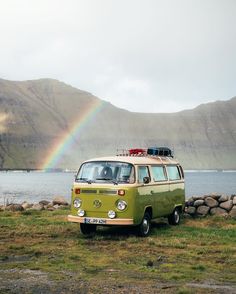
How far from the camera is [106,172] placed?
16125 millimetres

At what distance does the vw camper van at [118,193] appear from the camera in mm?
15391

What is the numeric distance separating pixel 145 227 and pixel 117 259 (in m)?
4.38

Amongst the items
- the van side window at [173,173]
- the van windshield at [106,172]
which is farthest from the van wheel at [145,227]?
the van side window at [173,173]

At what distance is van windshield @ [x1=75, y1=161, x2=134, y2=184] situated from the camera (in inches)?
625

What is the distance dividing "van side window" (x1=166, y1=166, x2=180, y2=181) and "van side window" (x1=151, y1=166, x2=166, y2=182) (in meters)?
0.68

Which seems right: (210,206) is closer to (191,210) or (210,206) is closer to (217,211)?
(217,211)

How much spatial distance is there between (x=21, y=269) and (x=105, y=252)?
2982 millimetres

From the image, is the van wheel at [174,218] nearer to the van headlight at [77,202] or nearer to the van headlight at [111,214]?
the van headlight at [111,214]

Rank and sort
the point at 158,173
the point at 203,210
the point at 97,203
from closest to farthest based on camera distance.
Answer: the point at 97,203 → the point at 158,173 → the point at 203,210

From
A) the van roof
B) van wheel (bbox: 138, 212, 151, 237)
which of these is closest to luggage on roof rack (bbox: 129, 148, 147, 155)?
the van roof

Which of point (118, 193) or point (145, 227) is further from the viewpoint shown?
point (145, 227)

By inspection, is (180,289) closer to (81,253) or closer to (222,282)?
(222,282)

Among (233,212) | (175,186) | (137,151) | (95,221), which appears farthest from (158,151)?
(95,221)

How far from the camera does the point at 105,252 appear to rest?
42.9 ft
